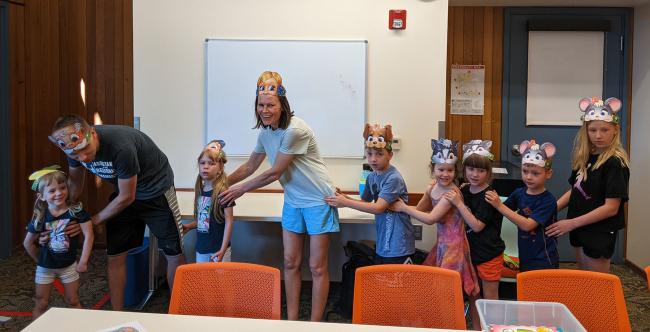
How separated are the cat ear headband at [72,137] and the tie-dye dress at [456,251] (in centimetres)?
174

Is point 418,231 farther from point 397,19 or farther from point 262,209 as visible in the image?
point 397,19

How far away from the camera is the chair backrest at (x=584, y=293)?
1.75 m

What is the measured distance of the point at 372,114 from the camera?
12.7 ft

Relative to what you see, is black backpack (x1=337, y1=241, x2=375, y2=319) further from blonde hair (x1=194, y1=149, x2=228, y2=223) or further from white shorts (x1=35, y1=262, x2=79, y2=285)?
white shorts (x1=35, y1=262, x2=79, y2=285)

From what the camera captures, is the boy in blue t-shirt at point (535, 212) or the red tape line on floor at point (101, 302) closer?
the boy in blue t-shirt at point (535, 212)

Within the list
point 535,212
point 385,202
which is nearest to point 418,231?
point 385,202

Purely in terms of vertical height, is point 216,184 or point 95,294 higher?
point 216,184

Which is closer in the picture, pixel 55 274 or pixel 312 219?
pixel 55 274

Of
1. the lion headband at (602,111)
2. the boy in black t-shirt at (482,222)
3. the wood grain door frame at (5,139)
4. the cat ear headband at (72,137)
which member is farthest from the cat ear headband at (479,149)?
the wood grain door frame at (5,139)

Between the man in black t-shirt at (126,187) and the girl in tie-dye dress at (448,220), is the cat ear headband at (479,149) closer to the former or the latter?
the girl in tie-dye dress at (448,220)

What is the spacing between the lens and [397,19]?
3791 mm

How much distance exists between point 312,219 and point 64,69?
10.2 feet

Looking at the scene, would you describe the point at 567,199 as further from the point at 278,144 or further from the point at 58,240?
the point at 58,240

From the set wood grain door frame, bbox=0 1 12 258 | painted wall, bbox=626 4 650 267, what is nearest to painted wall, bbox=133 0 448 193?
Result: wood grain door frame, bbox=0 1 12 258
